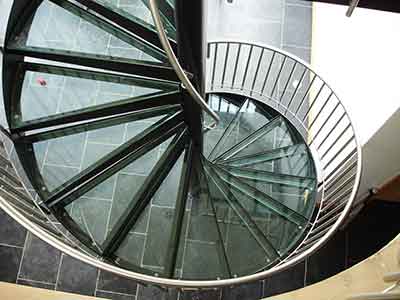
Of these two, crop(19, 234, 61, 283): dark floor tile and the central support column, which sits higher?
the central support column

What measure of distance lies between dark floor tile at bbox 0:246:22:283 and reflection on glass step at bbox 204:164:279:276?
6.01 feet

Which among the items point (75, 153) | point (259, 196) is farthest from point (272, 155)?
point (75, 153)

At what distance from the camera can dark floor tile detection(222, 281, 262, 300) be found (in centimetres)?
431

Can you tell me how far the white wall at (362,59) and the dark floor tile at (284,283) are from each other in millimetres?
1324

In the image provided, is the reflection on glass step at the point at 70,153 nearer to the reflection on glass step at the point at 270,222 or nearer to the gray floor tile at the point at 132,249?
the gray floor tile at the point at 132,249

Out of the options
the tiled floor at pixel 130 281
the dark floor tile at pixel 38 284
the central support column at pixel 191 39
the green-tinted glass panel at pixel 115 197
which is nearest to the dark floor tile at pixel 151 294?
the tiled floor at pixel 130 281

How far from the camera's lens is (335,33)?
4527mm

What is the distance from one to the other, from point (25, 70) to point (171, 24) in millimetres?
1065

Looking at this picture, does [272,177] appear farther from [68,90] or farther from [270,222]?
[68,90]

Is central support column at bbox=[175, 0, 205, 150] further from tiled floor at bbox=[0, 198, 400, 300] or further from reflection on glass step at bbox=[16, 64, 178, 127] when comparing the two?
tiled floor at bbox=[0, 198, 400, 300]

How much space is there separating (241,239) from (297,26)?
231 centimetres

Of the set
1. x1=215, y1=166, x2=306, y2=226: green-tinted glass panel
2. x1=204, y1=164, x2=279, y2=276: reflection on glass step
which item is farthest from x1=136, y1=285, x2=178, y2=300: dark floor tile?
x1=215, y1=166, x2=306, y2=226: green-tinted glass panel

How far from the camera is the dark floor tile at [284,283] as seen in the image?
434 centimetres

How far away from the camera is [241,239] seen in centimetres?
411
